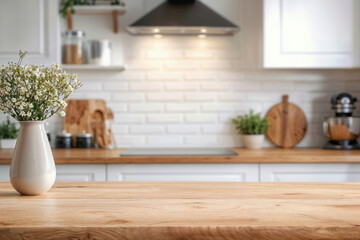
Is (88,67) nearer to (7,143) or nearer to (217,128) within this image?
(7,143)

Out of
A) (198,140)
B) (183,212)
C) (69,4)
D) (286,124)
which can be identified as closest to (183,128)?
(198,140)

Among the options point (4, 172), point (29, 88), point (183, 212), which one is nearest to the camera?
point (183, 212)

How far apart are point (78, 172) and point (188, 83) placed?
1.20 meters

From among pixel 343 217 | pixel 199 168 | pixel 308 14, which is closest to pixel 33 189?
pixel 343 217

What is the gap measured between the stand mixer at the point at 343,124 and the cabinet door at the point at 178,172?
817 mm

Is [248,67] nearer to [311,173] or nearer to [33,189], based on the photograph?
[311,173]

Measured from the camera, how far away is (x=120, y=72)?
347 cm

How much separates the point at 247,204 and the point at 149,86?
7.48 ft

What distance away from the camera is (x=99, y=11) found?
3.35 m

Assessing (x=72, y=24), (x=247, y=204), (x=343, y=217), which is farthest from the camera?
(x=72, y=24)

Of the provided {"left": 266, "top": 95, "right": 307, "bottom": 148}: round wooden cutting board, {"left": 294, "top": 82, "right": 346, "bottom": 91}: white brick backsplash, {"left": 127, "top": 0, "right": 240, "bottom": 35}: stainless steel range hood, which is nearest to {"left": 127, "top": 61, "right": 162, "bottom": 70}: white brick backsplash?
{"left": 127, "top": 0, "right": 240, "bottom": 35}: stainless steel range hood

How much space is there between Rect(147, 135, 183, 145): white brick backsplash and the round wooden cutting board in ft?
2.38

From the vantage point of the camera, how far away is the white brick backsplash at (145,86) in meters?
3.48

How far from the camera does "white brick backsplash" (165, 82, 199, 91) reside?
3.49 m
